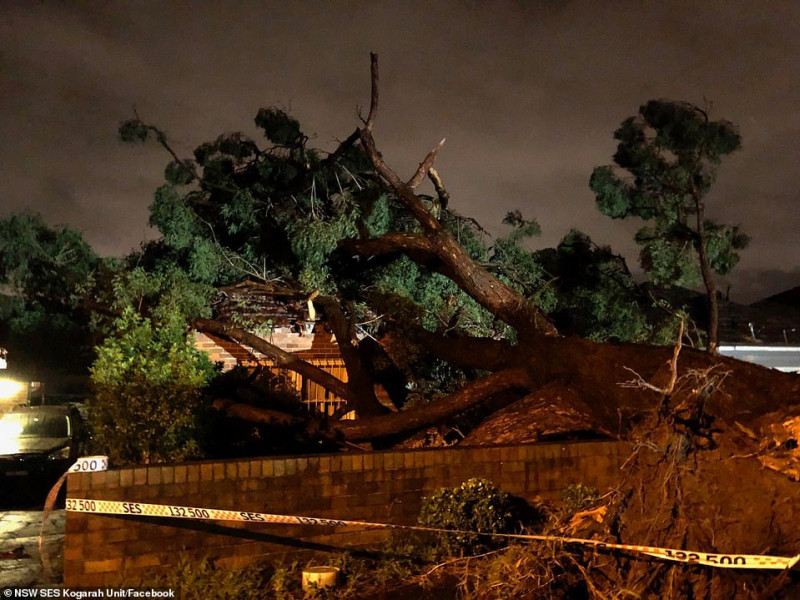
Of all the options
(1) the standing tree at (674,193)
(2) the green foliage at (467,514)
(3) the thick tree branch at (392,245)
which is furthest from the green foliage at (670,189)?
(2) the green foliage at (467,514)

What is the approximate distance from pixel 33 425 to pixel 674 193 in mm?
10767

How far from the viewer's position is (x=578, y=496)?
677 centimetres

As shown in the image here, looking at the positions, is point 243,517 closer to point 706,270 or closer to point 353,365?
point 353,365

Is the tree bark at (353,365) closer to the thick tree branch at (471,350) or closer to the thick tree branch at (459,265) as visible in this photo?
the thick tree branch at (471,350)

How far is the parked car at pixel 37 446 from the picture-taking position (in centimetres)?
989

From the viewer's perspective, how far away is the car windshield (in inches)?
432

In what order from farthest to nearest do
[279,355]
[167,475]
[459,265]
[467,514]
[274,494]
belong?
[279,355]
[459,265]
[467,514]
[274,494]
[167,475]

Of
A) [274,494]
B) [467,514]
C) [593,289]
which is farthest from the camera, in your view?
[593,289]

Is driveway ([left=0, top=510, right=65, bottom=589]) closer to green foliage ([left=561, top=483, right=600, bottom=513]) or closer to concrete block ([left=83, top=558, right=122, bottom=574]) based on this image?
concrete block ([left=83, top=558, right=122, bottom=574])

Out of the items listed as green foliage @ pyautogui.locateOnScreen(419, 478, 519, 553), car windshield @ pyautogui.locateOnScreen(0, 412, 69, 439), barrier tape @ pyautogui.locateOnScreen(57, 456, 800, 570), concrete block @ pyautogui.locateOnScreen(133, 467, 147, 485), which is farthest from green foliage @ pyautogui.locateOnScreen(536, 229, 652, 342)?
concrete block @ pyautogui.locateOnScreen(133, 467, 147, 485)

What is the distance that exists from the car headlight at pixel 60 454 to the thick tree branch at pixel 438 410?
161 inches

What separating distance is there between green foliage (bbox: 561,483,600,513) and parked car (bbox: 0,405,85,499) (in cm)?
697

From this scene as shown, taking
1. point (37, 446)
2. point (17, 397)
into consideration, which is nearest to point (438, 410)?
point (37, 446)

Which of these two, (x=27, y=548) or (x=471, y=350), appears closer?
(x=27, y=548)
